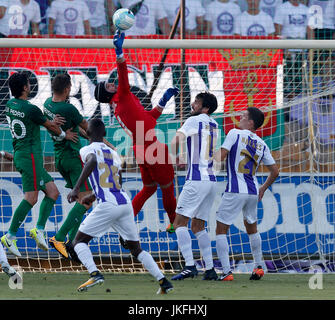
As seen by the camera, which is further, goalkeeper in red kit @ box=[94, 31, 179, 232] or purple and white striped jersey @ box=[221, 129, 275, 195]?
goalkeeper in red kit @ box=[94, 31, 179, 232]

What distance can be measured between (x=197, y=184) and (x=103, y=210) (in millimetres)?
1900

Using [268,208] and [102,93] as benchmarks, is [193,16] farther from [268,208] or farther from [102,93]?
[102,93]

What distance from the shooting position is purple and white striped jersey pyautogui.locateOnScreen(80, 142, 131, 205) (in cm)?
646

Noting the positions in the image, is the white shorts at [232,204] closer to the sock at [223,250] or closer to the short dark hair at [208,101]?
the sock at [223,250]

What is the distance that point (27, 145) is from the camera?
8398mm

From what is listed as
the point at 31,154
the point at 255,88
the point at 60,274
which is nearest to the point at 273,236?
the point at 255,88

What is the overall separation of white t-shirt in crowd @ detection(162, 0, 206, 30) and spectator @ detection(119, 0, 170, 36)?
0.11m

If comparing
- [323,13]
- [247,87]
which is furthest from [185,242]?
[323,13]

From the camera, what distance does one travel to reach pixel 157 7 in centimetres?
1198

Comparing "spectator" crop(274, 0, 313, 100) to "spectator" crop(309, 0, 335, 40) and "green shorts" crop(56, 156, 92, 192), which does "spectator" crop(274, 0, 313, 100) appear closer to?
"spectator" crop(309, 0, 335, 40)

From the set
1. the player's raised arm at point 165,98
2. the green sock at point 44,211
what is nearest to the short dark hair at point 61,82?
the player's raised arm at point 165,98

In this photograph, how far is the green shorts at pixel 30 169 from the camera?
8.36 meters

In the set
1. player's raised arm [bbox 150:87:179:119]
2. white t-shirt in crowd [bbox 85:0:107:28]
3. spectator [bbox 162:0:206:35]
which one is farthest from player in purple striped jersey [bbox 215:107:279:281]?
white t-shirt in crowd [bbox 85:0:107:28]

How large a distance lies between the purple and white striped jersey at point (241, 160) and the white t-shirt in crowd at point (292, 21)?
14.6 ft
